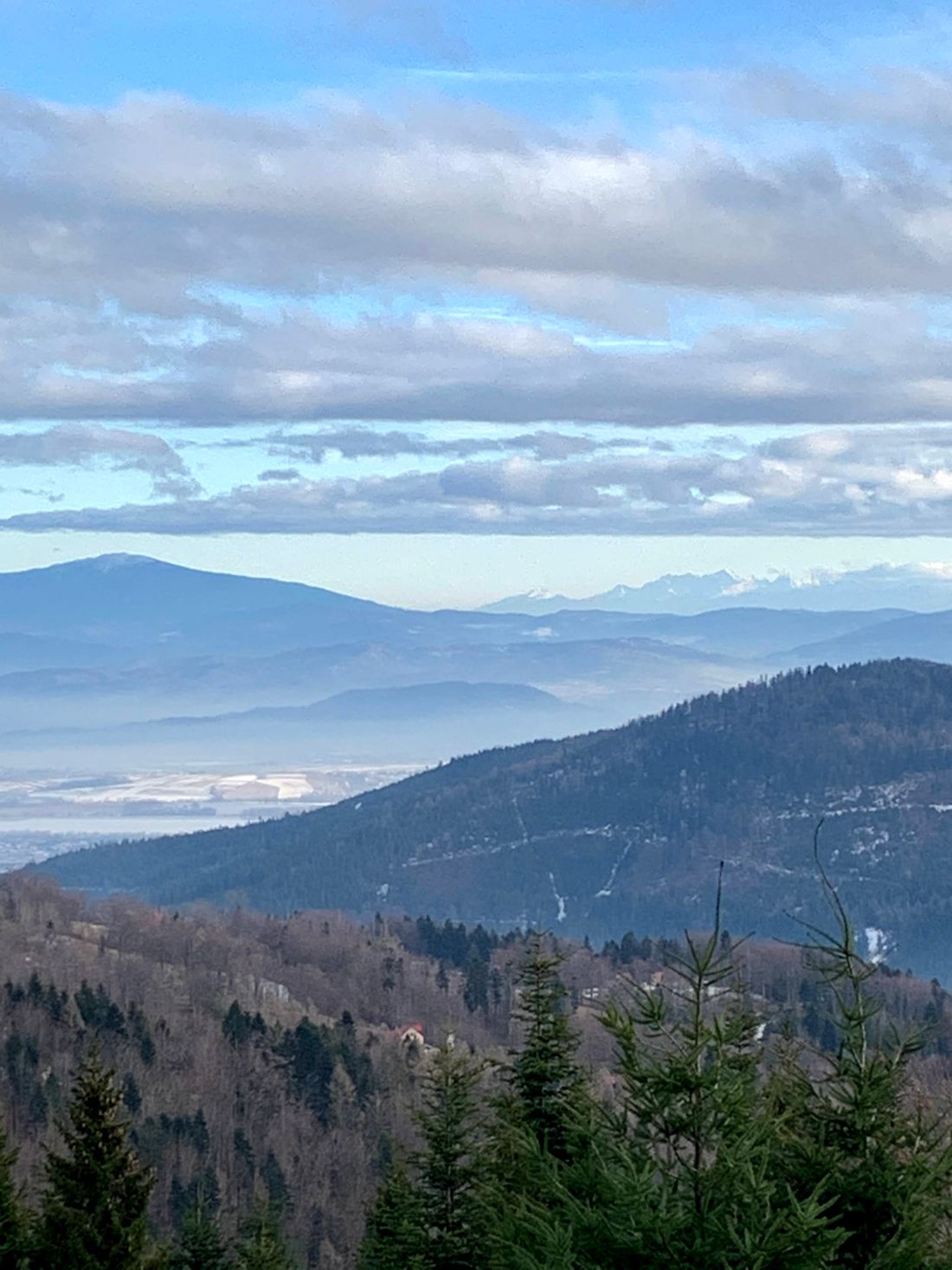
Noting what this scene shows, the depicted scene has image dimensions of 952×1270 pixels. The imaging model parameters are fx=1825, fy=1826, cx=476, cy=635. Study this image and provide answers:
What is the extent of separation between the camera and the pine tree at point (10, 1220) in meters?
27.7

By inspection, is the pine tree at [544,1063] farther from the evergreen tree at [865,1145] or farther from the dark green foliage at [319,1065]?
the dark green foliage at [319,1065]

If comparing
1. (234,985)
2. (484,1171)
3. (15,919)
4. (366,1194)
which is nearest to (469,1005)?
(234,985)

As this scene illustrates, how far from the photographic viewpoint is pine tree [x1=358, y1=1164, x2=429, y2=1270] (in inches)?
1061

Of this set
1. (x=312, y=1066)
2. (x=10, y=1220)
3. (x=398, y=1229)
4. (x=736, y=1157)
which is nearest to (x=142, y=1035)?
(x=312, y=1066)

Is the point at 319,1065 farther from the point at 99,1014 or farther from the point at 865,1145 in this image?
the point at 865,1145

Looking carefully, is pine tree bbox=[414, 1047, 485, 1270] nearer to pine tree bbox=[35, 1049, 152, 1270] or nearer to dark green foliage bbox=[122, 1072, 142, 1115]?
pine tree bbox=[35, 1049, 152, 1270]

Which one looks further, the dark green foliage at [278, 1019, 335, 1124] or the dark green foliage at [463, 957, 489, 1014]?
the dark green foliage at [463, 957, 489, 1014]

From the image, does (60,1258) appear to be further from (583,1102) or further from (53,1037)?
(53,1037)

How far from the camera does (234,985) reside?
164875 mm

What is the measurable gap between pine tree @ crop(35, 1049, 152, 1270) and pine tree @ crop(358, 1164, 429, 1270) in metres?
3.87

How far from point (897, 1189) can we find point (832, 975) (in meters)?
1.95

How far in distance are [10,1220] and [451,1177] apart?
746 cm

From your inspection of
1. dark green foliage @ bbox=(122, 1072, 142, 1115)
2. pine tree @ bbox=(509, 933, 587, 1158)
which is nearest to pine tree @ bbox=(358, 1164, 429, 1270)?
pine tree @ bbox=(509, 933, 587, 1158)

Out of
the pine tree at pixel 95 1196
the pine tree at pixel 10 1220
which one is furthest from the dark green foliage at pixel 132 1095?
the pine tree at pixel 95 1196
